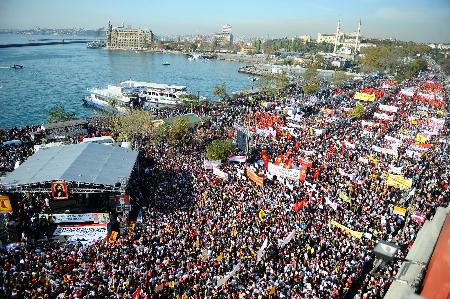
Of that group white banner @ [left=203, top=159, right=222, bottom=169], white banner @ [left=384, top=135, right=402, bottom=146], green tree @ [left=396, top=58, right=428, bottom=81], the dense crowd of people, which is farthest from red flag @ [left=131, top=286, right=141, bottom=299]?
green tree @ [left=396, top=58, right=428, bottom=81]

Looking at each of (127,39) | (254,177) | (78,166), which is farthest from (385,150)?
(127,39)

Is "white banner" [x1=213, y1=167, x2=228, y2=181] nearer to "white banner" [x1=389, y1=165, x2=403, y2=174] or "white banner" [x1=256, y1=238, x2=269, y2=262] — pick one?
"white banner" [x1=256, y1=238, x2=269, y2=262]

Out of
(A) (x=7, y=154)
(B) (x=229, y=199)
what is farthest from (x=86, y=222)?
(A) (x=7, y=154)

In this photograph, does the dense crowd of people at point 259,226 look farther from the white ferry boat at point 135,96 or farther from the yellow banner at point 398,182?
the white ferry boat at point 135,96

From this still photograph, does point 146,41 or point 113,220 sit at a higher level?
point 146,41

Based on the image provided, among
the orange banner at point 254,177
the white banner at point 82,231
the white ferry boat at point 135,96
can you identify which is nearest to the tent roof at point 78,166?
the white banner at point 82,231

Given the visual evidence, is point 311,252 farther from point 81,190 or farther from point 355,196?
point 81,190

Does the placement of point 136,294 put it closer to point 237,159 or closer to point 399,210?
point 399,210
